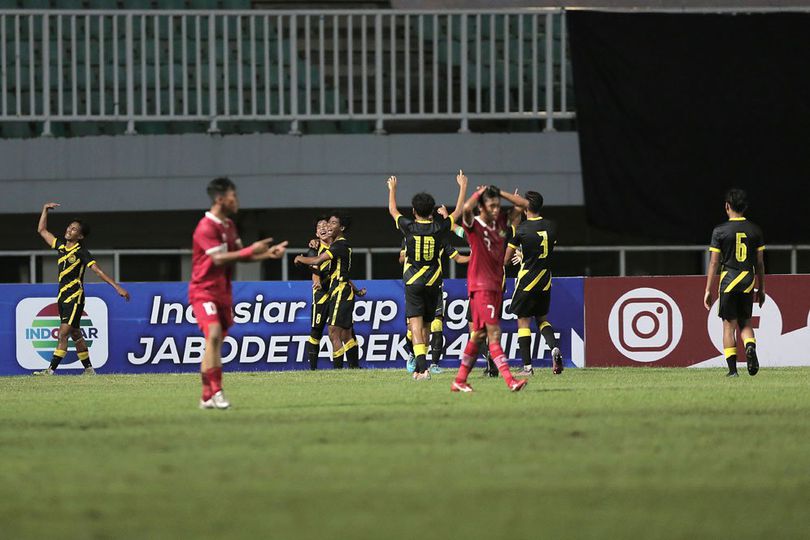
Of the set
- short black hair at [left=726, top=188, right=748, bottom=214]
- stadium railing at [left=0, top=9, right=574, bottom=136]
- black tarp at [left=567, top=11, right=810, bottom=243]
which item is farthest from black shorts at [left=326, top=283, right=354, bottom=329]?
short black hair at [left=726, top=188, right=748, bottom=214]

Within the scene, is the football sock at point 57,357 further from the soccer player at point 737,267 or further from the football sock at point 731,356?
the football sock at point 731,356

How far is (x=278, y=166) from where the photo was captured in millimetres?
21094

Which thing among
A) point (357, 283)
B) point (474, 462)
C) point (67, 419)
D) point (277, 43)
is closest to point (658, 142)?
point (357, 283)

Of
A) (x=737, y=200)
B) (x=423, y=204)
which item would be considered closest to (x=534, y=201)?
(x=423, y=204)

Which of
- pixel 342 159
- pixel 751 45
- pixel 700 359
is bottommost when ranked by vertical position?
pixel 700 359

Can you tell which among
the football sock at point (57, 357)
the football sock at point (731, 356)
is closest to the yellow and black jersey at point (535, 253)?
the football sock at point (731, 356)

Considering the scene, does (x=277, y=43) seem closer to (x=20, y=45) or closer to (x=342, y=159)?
(x=342, y=159)

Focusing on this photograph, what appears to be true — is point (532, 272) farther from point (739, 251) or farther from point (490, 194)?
point (490, 194)

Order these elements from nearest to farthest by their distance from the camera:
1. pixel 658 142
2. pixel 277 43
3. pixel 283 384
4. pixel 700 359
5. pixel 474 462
Answer: pixel 474 462 < pixel 283 384 < pixel 700 359 < pixel 658 142 < pixel 277 43

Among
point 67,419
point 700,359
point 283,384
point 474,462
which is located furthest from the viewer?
point 700,359

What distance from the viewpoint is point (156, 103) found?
826 inches

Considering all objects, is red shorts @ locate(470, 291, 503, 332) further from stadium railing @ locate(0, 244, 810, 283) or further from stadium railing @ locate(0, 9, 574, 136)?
stadium railing @ locate(0, 9, 574, 136)

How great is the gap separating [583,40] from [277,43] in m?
4.85

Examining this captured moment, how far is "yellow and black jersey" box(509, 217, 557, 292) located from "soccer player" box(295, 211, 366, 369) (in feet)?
8.73
